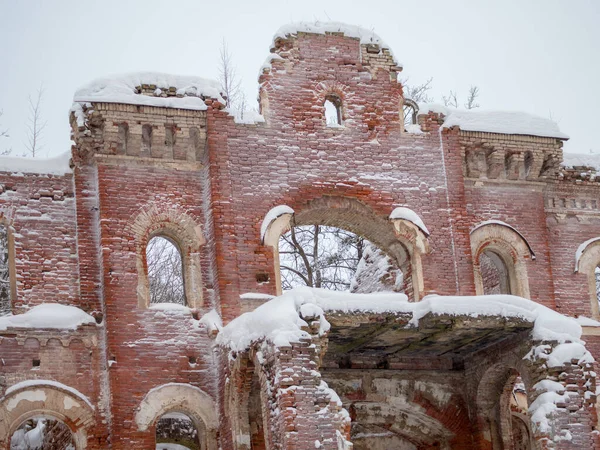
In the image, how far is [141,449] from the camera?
1642 centimetres

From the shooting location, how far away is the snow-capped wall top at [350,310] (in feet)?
48.6

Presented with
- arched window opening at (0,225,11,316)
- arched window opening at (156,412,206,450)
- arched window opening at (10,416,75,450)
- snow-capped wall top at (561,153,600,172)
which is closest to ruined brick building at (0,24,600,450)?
snow-capped wall top at (561,153,600,172)

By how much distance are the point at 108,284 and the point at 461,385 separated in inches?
241

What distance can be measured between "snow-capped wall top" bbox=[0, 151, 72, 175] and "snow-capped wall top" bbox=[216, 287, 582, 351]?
12.8 feet

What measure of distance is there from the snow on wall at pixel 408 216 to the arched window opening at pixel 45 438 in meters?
8.18

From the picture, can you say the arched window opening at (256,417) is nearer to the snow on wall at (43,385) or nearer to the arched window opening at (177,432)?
the snow on wall at (43,385)

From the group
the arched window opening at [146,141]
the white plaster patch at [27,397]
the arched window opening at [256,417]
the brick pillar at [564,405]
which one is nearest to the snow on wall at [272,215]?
the arched window opening at [146,141]

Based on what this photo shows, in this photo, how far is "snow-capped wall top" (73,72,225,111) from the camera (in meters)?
17.6

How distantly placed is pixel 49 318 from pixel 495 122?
328 inches

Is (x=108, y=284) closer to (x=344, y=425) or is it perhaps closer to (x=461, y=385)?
(x=344, y=425)

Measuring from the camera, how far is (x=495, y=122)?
1934 centimetres

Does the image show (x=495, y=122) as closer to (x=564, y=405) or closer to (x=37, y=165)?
(x=564, y=405)

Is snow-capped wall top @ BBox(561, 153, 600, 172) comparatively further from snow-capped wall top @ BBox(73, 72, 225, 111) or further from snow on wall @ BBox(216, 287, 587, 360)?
snow-capped wall top @ BBox(73, 72, 225, 111)

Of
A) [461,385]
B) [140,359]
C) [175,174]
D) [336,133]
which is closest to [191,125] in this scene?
[175,174]
